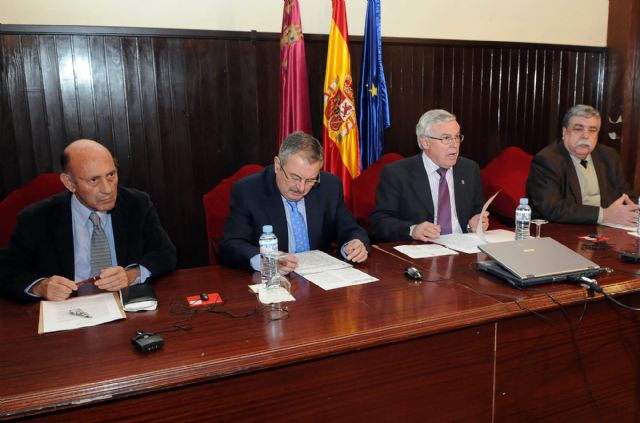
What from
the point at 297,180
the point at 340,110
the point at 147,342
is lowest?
the point at 147,342

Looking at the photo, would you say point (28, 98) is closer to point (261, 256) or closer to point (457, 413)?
point (261, 256)

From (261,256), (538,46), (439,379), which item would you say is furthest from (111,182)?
(538,46)

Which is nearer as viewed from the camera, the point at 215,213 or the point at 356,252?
the point at 356,252

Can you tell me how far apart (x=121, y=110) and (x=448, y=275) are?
8.13ft

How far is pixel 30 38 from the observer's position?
314cm

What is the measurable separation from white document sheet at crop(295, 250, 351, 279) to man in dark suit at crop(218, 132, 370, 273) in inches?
2.6

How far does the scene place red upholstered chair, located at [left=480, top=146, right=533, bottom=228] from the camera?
3363 millimetres

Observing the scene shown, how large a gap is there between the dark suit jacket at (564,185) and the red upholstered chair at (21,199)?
2.63m

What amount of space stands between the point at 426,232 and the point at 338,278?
699 millimetres

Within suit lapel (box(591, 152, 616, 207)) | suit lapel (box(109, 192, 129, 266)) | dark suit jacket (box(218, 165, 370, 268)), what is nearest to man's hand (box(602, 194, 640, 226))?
suit lapel (box(591, 152, 616, 207))

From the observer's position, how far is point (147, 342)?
1292 millimetres

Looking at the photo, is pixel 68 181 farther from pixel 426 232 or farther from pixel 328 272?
pixel 426 232

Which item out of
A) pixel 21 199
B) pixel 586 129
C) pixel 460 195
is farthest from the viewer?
pixel 586 129

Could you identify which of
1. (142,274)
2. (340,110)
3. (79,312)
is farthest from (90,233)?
(340,110)
